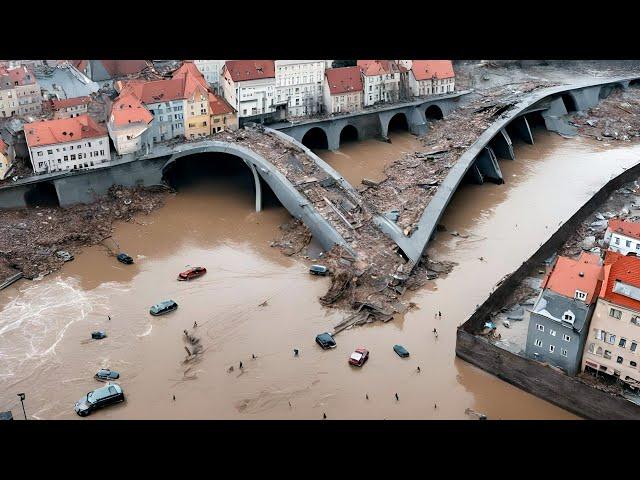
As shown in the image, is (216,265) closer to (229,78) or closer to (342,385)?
(342,385)

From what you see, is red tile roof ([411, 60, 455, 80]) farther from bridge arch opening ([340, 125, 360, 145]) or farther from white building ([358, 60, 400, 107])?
bridge arch opening ([340, 125, 360, 145])

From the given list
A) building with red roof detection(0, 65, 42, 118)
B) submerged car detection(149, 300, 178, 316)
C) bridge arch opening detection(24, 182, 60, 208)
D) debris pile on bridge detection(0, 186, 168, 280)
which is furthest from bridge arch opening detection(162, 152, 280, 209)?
submerged car detection(149, 300, 178, 316)

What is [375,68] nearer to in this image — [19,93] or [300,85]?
[300,85]

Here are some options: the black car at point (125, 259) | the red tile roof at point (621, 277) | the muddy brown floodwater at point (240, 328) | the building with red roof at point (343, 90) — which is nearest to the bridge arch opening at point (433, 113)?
the building with red roof at point (343, 90)

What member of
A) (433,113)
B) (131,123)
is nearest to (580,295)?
(131,123)

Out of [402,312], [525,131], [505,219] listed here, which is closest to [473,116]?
[525,131]
